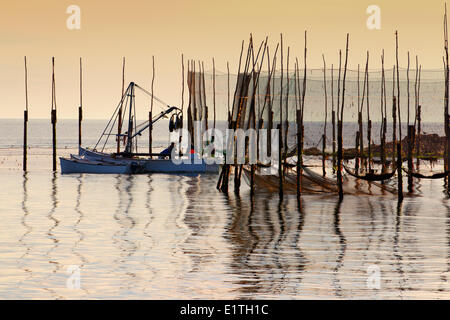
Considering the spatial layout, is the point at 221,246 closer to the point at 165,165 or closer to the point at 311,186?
the point at 311,186

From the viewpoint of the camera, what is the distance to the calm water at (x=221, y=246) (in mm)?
14820

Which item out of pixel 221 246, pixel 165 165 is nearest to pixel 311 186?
pixel 221 246

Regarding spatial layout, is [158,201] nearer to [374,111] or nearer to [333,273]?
[333,273]

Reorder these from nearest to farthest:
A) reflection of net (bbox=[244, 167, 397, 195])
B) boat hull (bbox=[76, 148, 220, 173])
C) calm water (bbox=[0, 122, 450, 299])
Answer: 1. calm water (bbox=[0, 122, 450, 299])
2. reflection of net (bbox=[244, 167, 397, 195])
3. boat hull (bbox=[76, 148, 220, 173])

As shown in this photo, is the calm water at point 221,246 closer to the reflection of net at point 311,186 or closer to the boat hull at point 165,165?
the reflection of net at point 311,186

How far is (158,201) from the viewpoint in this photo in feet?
107

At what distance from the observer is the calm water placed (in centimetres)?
1482

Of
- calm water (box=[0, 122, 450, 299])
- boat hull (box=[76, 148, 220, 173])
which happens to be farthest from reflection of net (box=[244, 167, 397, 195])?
boat hull (box=[76, 148, 220, 173])

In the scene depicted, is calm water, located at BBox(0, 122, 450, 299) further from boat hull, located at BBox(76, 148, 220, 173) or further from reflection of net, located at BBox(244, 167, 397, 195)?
boat hull, located at BBox(76, 148, 220, 173)

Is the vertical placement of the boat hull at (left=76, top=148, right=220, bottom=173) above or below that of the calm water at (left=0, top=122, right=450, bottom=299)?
above

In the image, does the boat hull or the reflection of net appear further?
the boat hull

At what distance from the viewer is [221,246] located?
2000 cm

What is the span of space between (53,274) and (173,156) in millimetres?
33674

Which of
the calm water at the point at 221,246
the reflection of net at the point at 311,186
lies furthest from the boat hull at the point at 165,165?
the reflection of net at the point at 311,186
